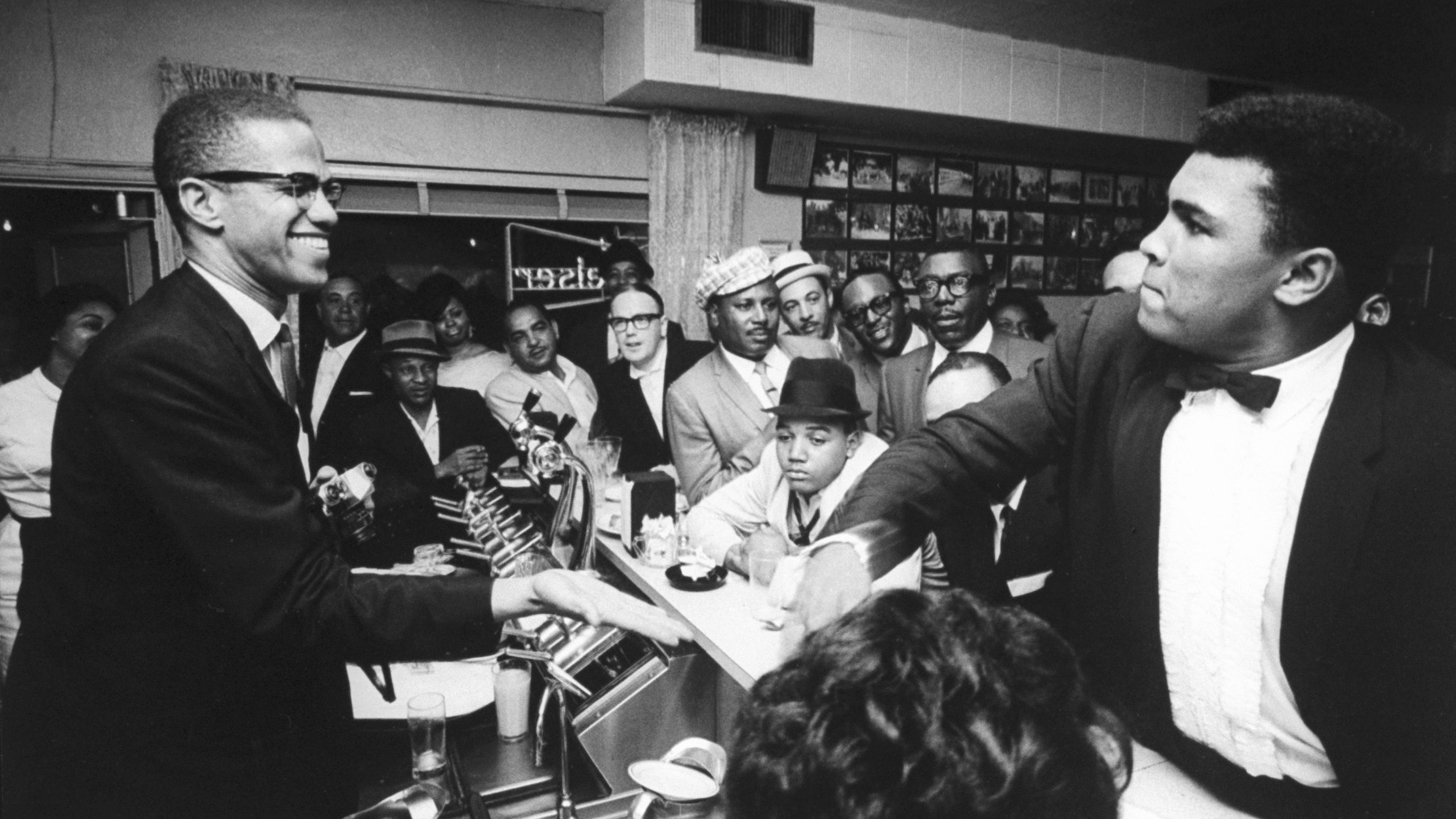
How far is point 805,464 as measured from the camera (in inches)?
105

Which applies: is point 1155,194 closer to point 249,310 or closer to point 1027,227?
point 1027,227

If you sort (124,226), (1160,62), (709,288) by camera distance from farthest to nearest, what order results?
(1160,62) < (124,226) < (709,288)

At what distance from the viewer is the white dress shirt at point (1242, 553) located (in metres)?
1.21

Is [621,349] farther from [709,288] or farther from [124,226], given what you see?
[124,226]

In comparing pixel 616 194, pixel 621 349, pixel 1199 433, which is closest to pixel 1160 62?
pixel 616 194

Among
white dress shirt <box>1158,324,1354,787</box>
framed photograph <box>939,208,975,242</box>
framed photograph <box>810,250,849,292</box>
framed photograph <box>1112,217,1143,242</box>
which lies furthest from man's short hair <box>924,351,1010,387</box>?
framed photograph <box>1112,217,1143,242</box>

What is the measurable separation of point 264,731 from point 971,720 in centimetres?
136

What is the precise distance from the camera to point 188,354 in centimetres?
127

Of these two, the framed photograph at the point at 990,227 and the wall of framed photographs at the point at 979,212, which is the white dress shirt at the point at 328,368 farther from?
the framed photograph at the point at 990,227

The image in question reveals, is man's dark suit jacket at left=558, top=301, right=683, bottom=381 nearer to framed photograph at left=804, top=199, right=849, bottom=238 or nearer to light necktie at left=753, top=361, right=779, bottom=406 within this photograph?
framed photograph at left=804, top=199, right=849, bottom=238

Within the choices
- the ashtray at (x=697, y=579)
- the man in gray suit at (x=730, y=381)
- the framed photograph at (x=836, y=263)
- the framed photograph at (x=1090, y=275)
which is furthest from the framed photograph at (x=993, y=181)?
the ashtray at (x=697, y=579)

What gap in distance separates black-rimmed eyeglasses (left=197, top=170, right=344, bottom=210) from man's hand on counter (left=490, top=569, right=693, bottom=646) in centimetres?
78

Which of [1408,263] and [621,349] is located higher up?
[1408,263]

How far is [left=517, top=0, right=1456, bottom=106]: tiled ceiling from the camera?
16.6ft
